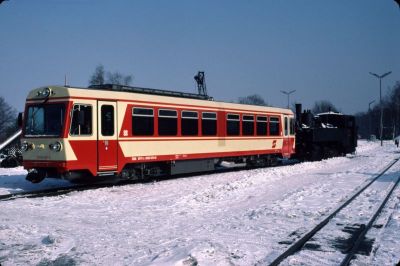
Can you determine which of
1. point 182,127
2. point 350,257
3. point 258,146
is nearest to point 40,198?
point 182,127

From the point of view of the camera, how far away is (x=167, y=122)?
16.4 metres

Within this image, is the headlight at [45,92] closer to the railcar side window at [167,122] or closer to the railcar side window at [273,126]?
the railcar side window at [167,122]

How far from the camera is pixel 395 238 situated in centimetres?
738

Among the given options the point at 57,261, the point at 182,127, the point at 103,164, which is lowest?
the point at 57,261

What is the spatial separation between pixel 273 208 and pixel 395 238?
3.23m

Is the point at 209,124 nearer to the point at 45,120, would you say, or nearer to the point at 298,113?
the point at 45,120

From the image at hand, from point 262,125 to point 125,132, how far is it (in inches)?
377

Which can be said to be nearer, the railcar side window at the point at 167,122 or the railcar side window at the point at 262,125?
the railcar side window at the point at 167,122

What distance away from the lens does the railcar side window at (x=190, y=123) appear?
17.2 meters

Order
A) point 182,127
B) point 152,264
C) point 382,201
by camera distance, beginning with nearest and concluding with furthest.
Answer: point 152,264, point 382,201, point 182,127

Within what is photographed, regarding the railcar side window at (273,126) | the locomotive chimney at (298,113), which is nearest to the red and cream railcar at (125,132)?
the railcar side window at (273,126)

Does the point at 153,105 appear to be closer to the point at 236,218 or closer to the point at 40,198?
the point at 40,198

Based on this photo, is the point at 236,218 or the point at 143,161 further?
the point at 143,161

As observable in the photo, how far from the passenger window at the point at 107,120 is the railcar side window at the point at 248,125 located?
831cm
